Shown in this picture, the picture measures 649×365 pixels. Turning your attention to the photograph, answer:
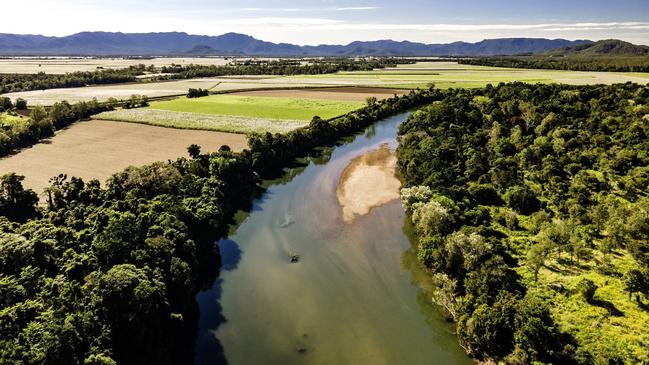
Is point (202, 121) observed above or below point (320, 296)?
above

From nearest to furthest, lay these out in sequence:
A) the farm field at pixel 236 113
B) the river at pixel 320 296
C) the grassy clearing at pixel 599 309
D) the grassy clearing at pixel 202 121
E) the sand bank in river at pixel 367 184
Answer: the grassy clearing at pixel 599 309, the river at pixel 320 296, the sand bank in river at pixel 367 184, the grassy clearing at pixel 202 121, the farm field at pixel 236 113

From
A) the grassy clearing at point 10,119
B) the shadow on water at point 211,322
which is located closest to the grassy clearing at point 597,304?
the shadow on water at point 211,322

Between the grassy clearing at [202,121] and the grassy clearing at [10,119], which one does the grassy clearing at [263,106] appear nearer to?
the grassy clearing at [202,121]

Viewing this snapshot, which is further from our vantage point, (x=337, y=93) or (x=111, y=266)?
(x=337, y=93)

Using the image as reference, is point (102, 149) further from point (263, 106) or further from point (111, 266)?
point (111, 266)

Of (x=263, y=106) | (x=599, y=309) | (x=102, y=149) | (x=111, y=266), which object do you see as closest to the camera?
(x=599, y=309)

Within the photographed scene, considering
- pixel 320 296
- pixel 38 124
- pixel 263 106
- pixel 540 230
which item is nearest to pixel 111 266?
pixel 320 296

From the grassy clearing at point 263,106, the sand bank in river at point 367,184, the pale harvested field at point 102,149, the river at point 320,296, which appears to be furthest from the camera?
the grassy clearing at point 263,106
